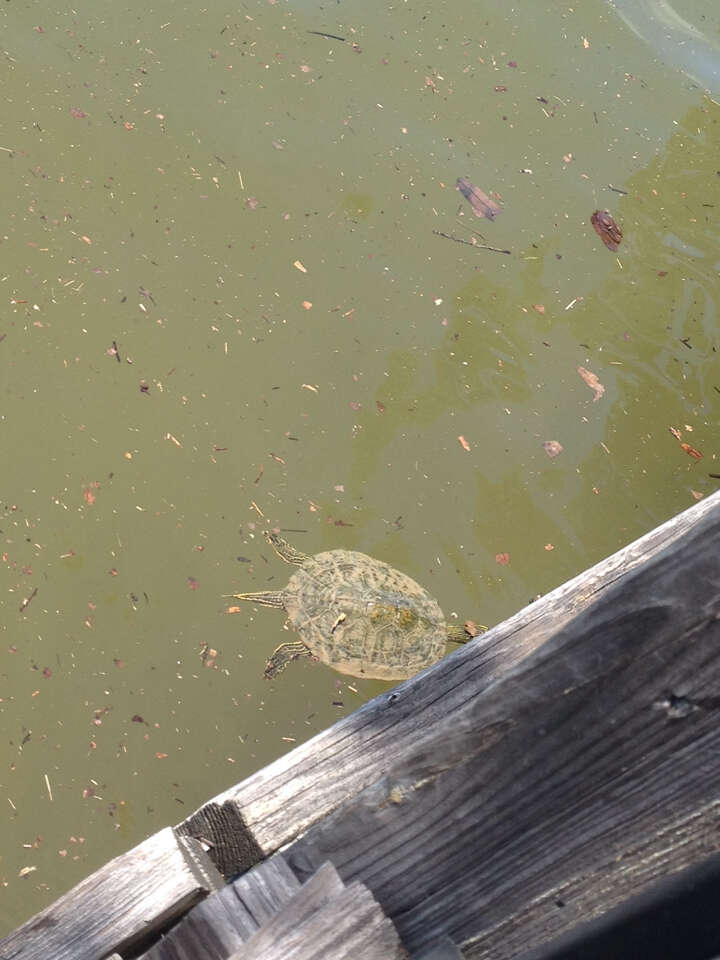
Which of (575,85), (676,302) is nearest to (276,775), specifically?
(676,302)

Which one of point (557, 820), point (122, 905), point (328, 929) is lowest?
point (122, 905)

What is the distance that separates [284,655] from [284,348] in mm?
996

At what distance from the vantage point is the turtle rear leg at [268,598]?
8.38ft

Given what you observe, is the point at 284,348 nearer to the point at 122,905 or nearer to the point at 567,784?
the point at 122,905

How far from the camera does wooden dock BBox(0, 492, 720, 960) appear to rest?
601 mm

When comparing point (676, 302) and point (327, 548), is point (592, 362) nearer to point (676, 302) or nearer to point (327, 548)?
point (676, 302)

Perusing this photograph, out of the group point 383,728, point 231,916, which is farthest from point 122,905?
point 383,728

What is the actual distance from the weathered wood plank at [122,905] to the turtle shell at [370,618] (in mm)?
1574

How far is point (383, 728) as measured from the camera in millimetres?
1063

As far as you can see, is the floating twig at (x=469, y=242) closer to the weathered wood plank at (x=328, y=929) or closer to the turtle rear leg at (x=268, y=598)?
the turtle rear leg at (x=268, y=598)

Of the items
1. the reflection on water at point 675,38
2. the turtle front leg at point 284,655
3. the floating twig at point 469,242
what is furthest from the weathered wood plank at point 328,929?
the reflection on water at point 675,38

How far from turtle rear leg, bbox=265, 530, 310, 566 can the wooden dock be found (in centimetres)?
180

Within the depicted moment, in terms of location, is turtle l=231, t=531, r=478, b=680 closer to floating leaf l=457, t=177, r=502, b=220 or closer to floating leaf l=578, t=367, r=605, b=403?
floating leaf l=578, t=367, r=605, b=403

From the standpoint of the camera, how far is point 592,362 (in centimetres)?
334
